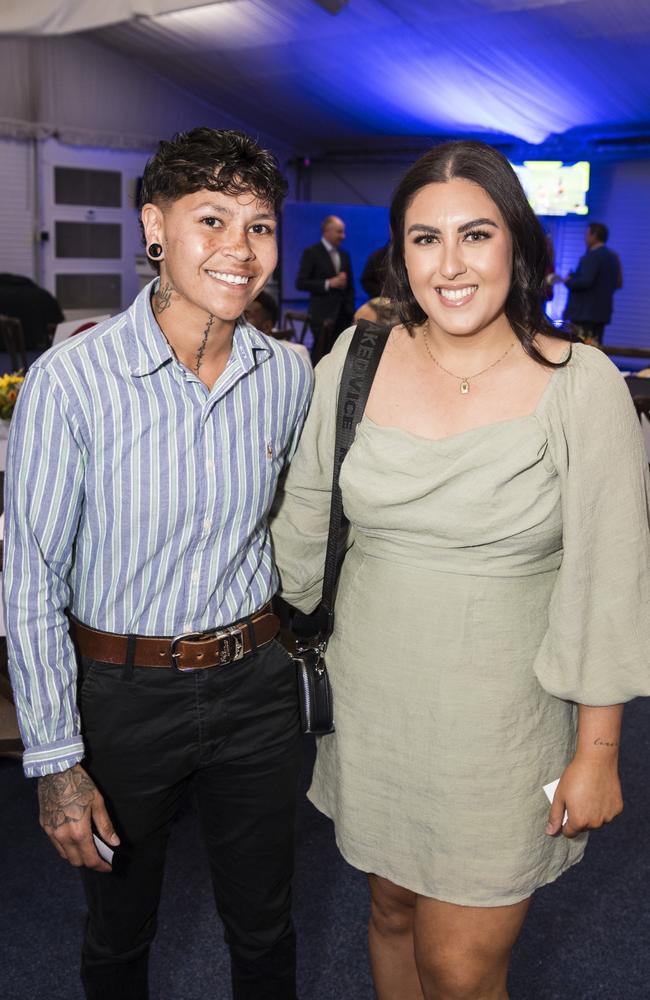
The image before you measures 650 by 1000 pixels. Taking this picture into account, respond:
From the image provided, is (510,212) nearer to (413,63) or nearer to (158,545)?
(158,545)

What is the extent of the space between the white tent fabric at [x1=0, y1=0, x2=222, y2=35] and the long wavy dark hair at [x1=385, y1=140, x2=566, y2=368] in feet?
15.7

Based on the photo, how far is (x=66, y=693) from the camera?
1418 mm

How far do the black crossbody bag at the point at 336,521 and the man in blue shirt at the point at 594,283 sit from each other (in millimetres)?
8677

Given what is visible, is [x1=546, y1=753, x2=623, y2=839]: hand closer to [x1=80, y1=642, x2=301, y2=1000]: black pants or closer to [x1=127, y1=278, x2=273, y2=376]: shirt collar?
[x1=80, y1=642, x2=301, y2=1000]: black pants

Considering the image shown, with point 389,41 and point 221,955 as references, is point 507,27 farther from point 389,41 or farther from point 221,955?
point 221,955

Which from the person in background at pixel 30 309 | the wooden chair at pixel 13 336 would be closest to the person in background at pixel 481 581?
the wooden chair at pixel 13 336

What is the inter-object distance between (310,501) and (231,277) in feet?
1.31

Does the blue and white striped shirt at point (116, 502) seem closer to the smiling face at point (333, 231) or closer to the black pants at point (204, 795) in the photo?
the black pants at point (204, 795)

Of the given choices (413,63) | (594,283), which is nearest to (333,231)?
(594,283)

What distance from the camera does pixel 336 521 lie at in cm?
161

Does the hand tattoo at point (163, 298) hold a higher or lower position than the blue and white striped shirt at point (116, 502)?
higher

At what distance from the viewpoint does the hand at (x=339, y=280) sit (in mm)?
9164

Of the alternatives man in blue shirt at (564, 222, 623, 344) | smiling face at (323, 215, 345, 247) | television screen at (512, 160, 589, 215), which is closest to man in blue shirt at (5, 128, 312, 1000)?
smiling face at (323, 215, 345, 247)

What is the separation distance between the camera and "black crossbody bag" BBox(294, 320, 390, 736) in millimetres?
1578
